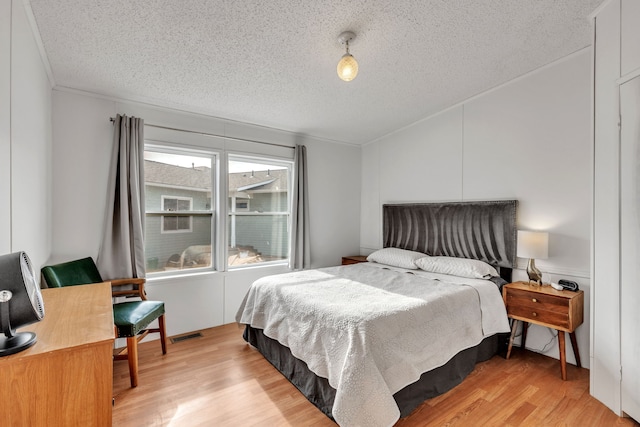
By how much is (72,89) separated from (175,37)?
4.51 feet

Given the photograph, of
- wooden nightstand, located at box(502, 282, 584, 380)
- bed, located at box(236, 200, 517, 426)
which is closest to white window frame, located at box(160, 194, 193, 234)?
bed, located at box(236, 200, 517, 426)

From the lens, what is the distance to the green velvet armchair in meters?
2.17

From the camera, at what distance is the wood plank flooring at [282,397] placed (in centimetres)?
185

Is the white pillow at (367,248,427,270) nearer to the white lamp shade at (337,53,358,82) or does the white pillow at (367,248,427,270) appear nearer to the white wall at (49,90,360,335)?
the white wall at (49,90,360,335)

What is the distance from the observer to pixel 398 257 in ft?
11.5

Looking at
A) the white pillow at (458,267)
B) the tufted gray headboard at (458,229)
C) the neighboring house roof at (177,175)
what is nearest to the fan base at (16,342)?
the neighboring house roof at (177,175)

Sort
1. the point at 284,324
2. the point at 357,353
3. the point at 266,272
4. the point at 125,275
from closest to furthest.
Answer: the point at 357,353, the point at 284,324, the point at 125,275, the point at 266,272

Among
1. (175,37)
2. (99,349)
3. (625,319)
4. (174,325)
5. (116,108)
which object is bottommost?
(174,325)

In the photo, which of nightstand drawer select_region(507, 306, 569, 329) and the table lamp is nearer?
nightstand drawer select_region(507, 306, 569, 329)

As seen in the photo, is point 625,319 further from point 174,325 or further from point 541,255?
point 174,325

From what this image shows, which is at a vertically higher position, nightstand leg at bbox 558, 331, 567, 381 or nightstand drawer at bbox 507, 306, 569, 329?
nightstand drawer at bbox 507, 306, 569, 329

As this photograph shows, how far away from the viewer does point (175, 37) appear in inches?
81.5

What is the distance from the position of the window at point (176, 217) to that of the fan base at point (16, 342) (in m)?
2.27

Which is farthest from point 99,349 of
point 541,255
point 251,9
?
point 541,255
